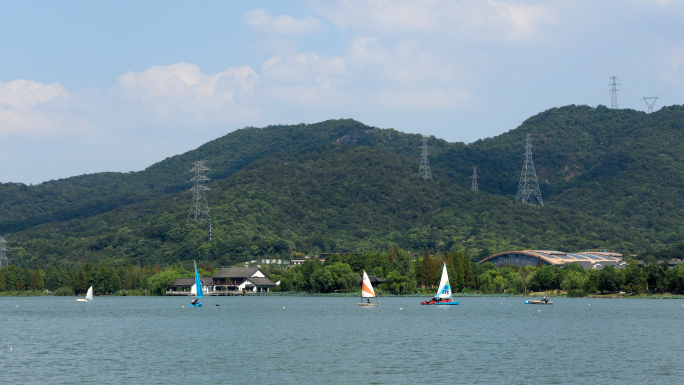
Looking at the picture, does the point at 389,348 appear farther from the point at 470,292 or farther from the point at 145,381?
the point at 470,292

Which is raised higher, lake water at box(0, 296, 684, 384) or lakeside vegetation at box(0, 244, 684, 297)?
lakeside vegetation at box(0, 244, 684, 297)

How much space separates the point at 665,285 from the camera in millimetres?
141375

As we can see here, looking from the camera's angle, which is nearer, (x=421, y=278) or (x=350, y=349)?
(x=350, y=349)

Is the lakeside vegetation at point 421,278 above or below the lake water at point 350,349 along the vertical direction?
above

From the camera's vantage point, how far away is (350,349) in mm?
62531

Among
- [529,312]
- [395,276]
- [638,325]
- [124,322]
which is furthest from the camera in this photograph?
[395,276]

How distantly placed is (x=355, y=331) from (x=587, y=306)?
57734mm

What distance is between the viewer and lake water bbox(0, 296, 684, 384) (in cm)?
4862

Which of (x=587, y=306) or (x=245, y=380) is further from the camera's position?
(x=587, y=306)

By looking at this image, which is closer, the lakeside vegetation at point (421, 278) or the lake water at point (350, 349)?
the lake water at point (350, 349)

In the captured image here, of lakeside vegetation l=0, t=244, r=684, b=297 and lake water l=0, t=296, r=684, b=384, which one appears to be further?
lakeside vegetation l=0, t=244, r=684, b=297

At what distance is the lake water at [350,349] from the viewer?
160ft

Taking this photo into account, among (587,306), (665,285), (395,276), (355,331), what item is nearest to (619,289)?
(665,285)

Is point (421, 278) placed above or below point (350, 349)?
above
